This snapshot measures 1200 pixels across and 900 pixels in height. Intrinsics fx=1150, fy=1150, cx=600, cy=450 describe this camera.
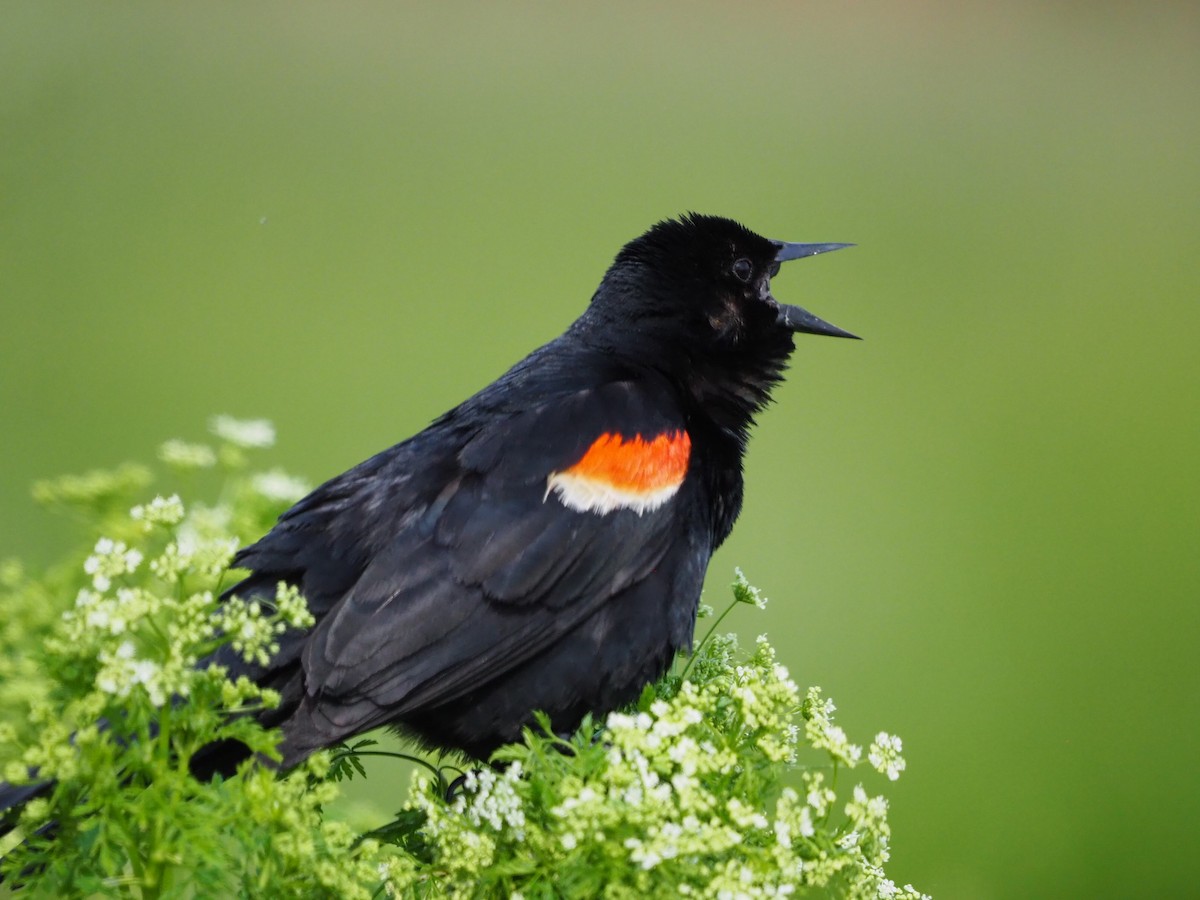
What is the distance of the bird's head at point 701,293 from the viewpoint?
1.72 m

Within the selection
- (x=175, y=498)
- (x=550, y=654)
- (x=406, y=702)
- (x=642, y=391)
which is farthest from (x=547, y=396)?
(x=175, y=498)

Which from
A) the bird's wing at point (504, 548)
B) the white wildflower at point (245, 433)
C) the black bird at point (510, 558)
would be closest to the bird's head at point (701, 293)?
the black bird at point (510, 558)

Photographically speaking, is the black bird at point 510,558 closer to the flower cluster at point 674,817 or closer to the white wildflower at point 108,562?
the flower cluster at point 674,817

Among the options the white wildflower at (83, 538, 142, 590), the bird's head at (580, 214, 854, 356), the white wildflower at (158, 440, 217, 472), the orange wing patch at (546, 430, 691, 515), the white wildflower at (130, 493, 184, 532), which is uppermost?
the bird's head at (580, 214, 854, 356)

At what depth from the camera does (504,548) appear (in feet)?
4.38

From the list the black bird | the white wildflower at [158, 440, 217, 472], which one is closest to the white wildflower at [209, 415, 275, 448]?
the white wildflower at [158, 440, 217, 472]

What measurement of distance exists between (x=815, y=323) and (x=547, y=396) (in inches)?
19.0

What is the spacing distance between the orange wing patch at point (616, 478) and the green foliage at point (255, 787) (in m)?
0.50

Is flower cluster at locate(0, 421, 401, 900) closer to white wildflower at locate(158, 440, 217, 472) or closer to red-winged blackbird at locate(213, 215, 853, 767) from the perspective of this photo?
white wildflower at locate(158, 440, 217, 472)

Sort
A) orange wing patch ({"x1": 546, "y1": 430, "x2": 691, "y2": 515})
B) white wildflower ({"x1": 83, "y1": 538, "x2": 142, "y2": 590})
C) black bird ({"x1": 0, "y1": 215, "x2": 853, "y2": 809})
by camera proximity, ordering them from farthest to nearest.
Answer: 1. orange wing patch ({"x1": 546, "y1": 430, "x2": 691, "y2": 515})
2. black bird ({"x1": 0, "y1": 215, "x2": 853, "y2": 809})
3. white wildflower ({"x1": 83, "y1": 538, "x2": 142, "y2": 590})

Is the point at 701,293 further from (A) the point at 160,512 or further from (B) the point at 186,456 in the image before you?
(A) the point at 160,512

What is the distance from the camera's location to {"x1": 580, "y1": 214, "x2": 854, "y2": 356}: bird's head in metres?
1.72

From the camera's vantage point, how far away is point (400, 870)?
2.85 ft

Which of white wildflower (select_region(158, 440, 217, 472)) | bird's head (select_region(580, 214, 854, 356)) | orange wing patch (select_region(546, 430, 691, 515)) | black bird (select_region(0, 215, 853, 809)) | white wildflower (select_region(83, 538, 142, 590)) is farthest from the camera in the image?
bird's head (select_region(580, 214, 854, 356))
